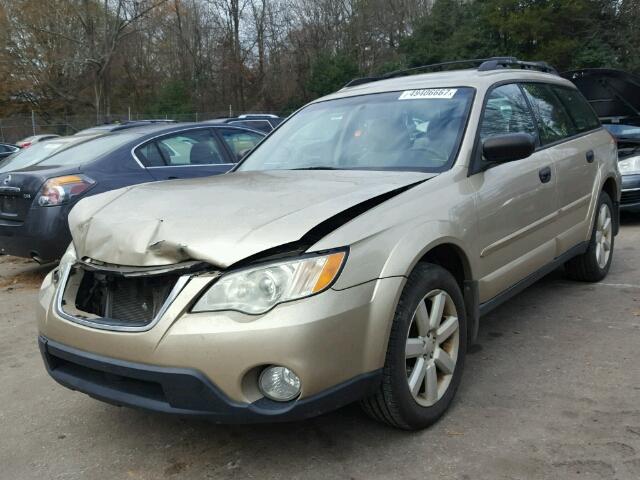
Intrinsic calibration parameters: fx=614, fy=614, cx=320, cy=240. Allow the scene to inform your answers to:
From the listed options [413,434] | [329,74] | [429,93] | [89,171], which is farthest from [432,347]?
[329,74]

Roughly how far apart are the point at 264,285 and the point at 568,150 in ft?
9.66

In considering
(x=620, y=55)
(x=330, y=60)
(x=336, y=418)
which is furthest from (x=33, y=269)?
(x=330, y=60)

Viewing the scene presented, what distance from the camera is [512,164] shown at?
361 centimetres

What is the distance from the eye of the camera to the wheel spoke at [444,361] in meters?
2.85

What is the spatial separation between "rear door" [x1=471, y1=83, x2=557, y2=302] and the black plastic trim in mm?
35

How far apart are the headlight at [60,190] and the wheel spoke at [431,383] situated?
4.11 m

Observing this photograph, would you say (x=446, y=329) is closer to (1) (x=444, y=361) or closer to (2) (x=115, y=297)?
(1) (x=444, y=361)

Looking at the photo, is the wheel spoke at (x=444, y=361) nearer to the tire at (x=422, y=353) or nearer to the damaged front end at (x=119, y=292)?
the tire at (x=422, y=353)

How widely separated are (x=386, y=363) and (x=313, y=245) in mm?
589

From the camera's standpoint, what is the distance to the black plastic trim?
337cm

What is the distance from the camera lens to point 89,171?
19.3ft

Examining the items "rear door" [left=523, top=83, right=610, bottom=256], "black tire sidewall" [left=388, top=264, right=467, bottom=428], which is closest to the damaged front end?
"black tire sidewall" [left=388, top=264, right=467, bottom=428]

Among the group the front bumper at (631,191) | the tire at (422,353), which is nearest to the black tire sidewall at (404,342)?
the tire at (422,353)

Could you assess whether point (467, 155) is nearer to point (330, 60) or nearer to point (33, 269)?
point (33, 269)
